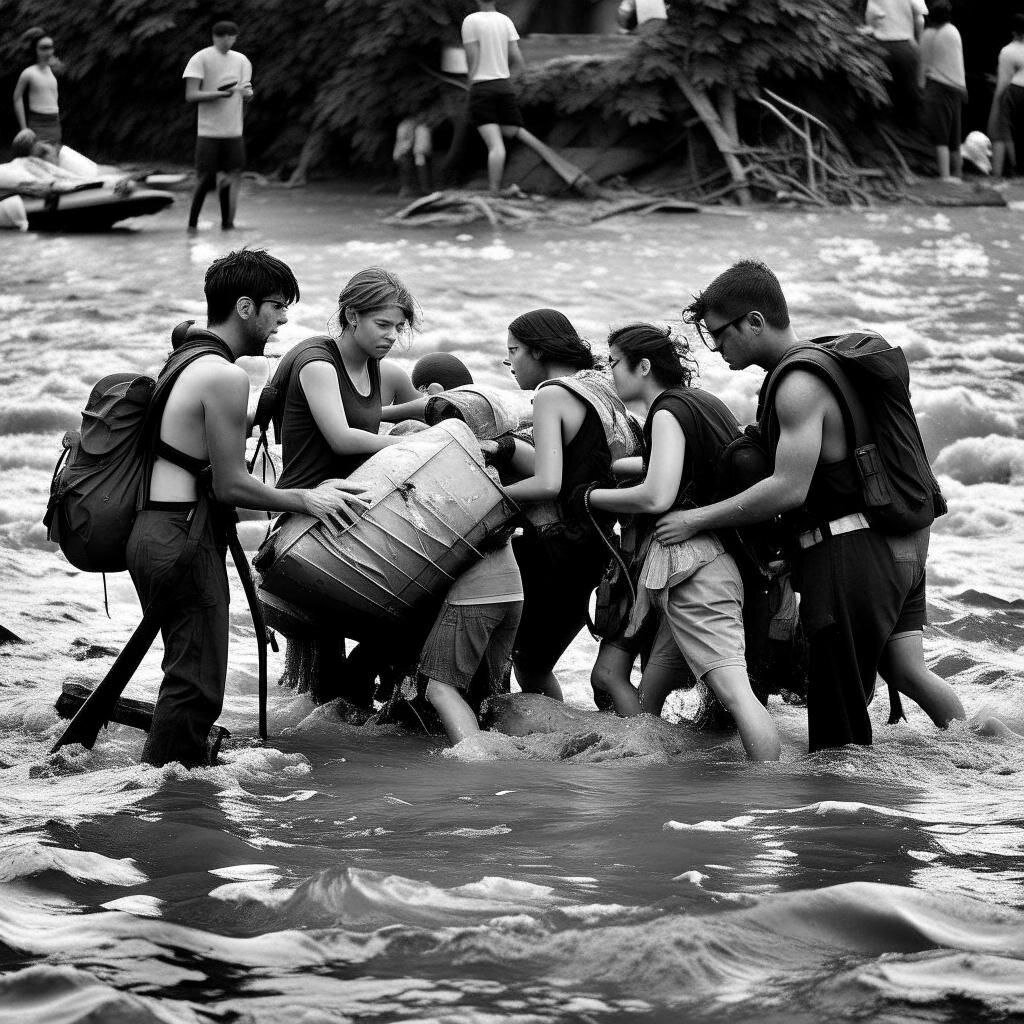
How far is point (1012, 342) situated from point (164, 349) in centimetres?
677

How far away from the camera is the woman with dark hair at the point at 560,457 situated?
555 centimetres

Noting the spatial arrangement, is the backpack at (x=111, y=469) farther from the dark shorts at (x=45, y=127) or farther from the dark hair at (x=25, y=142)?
the dark shorts at (x=45, y=127)

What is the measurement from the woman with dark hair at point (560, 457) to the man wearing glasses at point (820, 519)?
2.13ft

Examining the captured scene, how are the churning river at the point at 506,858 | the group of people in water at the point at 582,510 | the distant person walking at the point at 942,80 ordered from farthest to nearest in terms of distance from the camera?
1. the distant person walking at the point at 942,80
2. the group of people in water at the point at 582,510
3. the churning river at the point at 506,858

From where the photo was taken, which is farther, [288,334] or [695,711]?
[288,334]

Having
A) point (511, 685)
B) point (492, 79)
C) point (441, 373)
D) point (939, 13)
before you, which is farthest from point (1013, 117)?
point (441, 373)

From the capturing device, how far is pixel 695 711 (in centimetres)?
653

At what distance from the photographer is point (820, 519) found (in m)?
4.99

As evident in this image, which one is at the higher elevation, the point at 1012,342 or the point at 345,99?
the point at 345,99

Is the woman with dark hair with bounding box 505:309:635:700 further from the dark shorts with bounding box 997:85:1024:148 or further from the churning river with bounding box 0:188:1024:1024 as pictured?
the dark shorts with bounding box 997:85:1024:148

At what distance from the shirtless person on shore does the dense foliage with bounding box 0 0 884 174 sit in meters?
13.5

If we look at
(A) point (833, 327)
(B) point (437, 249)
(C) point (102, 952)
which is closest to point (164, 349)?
(B) point (437, 249)

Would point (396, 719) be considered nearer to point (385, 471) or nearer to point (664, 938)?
point (385, 471)

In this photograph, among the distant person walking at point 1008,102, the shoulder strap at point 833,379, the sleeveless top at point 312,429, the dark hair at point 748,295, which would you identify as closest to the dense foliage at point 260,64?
the distant person walking at point 1008,102
